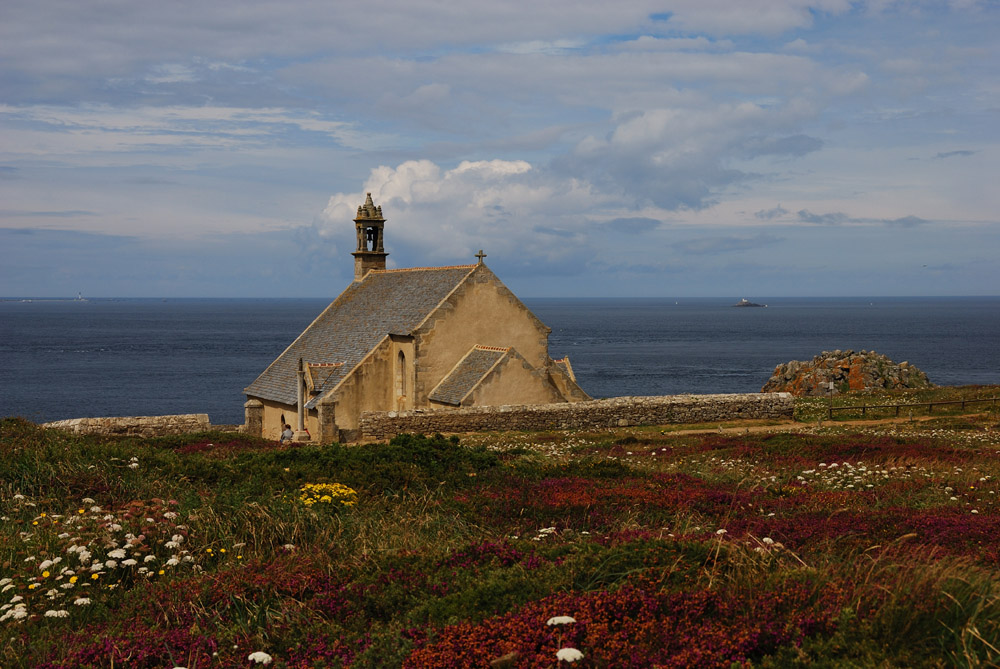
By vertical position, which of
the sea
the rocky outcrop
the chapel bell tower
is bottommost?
the sea

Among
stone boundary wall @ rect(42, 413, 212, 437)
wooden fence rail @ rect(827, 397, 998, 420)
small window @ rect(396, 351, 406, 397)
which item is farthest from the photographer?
wooden fence rail @ rect(827, 397, 998, 420)

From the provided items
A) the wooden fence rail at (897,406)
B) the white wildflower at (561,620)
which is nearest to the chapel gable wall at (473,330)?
the wooden fence rail at (897,406)

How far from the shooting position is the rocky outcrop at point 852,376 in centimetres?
5359

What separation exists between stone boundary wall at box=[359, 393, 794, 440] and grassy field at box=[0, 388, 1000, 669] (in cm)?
1260

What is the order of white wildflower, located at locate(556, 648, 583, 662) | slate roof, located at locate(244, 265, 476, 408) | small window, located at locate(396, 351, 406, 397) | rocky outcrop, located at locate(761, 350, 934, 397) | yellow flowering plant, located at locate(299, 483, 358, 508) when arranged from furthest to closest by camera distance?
rocky outcrop, located at locate(761, 350, 934, 397) < slate roof, located at locate(244, 265, 476, 408) < small window, located at locate(396, 351, 406, 397) < yellow flowering plant, located at locate(299, 483, 358, 508) < white wildflower, located at locate(556, 648, 583, 662)

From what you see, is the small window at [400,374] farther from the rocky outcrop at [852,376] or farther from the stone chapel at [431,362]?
the rocky outcrop at [852,376]

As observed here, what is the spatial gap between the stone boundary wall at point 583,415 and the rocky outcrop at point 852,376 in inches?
869

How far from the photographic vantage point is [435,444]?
16.6 metres

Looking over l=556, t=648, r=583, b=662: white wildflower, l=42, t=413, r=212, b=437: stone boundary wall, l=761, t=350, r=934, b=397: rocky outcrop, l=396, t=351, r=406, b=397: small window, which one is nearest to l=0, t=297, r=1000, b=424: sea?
l=761, t=350, r=934, b=397: rocky outcrop

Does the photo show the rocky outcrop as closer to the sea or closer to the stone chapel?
the sea

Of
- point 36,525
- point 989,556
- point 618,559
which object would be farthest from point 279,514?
point 989,556

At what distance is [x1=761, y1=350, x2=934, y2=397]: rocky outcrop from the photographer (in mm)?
53594

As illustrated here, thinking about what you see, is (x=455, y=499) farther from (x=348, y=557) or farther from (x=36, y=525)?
(x=36, y=525)

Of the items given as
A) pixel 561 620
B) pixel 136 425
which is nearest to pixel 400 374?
pixel 136 425
